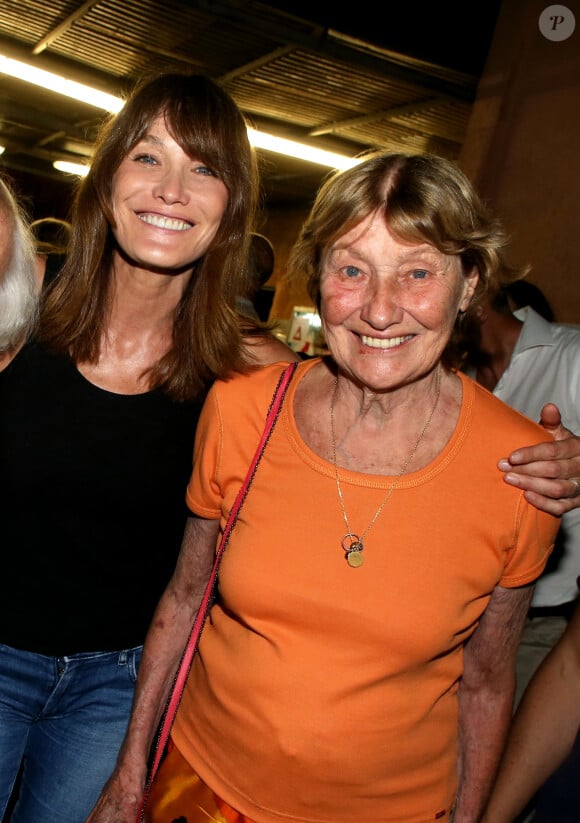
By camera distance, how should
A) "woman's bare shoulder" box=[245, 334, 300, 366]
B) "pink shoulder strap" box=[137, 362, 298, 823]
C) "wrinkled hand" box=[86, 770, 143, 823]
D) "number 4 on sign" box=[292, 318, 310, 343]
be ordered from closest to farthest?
1. "pink shoulder strap" box=[137, 362, 298, 823]
2. "wrinkled hand" box=[86, 770, 143, 823]
3. "woman's bare shoulder" box=[245, 334, 300, 366]
4. "number 4 on sign" box=[292, 318, 310, 343]

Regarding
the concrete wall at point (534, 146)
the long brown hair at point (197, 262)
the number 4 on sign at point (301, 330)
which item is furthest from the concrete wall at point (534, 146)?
the number 4 on sign at point (301, 330)

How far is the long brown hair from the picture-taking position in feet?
7.25

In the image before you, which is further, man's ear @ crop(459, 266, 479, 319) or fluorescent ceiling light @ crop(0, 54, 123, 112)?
A: fluorescent ceiling light @ crop(0, 54, 123, 112)

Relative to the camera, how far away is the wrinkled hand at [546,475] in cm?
172

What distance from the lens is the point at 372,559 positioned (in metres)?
1.70

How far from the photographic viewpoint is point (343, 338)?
6.07 feet

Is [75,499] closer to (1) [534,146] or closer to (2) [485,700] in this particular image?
(2) [485,700]

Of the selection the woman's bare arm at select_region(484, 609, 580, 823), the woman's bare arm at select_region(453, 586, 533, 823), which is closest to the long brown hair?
the woman's bare arm at select_region(453, 586, 533, 823)

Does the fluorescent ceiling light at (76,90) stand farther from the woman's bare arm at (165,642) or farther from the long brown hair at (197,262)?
the woman's bare arm at (165,642)

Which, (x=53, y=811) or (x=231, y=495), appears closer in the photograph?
(x=231, y=495)

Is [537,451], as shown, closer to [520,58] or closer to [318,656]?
[318,656]

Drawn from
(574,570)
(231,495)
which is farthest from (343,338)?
(574,570)

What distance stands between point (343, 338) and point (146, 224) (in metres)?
0.71

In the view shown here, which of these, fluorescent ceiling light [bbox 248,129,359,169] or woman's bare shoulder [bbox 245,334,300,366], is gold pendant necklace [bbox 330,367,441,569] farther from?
fluorescent ceiling light [bbox 248,129,359,169]
